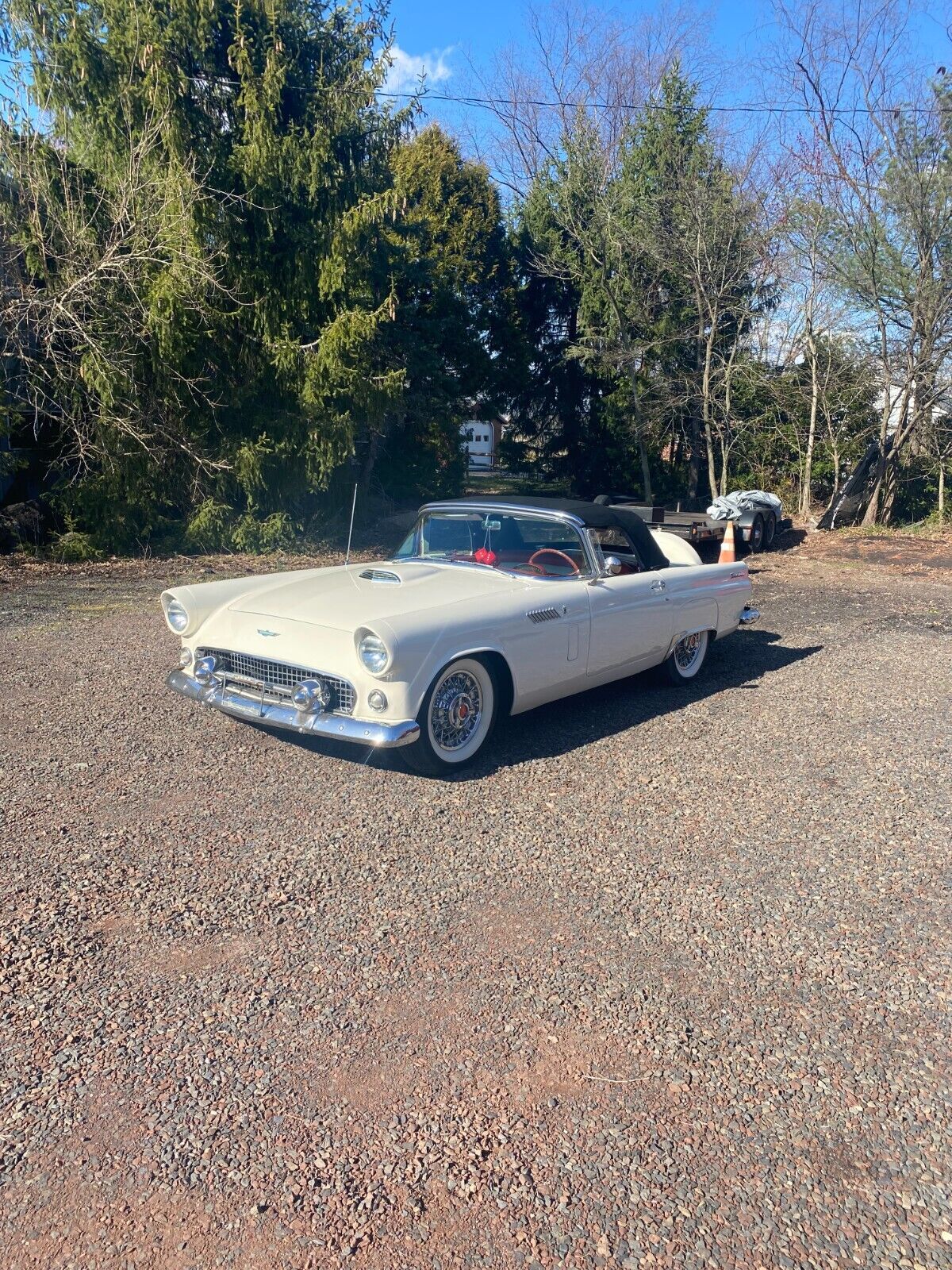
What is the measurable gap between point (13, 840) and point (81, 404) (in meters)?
9.97

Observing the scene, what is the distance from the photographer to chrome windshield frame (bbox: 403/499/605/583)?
19.7ft

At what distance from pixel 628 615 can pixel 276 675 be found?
88.3 inches

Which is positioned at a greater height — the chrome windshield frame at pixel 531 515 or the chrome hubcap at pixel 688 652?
the chrome windshield frame at pixel 531 515

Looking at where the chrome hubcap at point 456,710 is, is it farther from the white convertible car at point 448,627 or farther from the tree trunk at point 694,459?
the tree trunk at point 694,459

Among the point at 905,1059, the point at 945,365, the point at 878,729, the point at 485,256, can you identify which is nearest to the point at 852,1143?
the point at 905,1059

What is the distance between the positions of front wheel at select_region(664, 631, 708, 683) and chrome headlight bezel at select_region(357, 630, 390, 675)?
9.29 feet

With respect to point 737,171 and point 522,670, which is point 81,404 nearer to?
point 522,670

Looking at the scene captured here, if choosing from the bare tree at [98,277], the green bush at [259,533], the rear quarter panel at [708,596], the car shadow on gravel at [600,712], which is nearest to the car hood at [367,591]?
the car shadow on gravel at [600,712]

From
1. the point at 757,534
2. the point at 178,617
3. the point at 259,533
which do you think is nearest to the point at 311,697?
the point at 178,617

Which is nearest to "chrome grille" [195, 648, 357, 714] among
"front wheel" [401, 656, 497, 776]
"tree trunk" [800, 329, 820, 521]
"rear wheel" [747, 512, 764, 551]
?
"front wheel" [401, 656, 497, 776]

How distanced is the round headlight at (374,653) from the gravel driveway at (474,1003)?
2.10ft

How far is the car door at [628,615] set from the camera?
19.3 feet

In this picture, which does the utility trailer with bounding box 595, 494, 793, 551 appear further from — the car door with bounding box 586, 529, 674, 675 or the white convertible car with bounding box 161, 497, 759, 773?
the white convertible car with bounding box 161, 497, 759, 773

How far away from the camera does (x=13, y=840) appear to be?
4.17m
